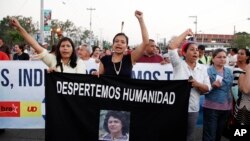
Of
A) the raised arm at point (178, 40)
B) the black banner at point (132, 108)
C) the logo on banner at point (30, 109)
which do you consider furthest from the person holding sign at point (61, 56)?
the logo on banner at point (30, 109)

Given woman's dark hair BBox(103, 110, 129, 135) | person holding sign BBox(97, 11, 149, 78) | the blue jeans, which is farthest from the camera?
the blue jeans

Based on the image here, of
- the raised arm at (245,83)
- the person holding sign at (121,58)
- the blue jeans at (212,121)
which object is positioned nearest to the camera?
the raised arm at (245,83)

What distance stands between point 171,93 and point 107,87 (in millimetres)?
751

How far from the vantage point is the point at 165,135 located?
4.39 m

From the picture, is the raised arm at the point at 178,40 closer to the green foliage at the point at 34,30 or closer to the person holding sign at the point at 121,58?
the person holding sign at the point at 121,58

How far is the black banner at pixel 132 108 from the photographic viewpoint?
4.38m

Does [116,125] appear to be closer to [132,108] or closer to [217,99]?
[132,108]

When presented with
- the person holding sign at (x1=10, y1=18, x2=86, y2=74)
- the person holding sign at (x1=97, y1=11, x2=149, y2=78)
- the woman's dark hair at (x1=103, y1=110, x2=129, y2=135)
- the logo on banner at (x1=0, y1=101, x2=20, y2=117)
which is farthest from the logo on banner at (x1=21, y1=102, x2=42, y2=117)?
the woman's dark hair at (x1=103, y1=110, x2=129, y2=135)

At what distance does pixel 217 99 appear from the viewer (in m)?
5.11

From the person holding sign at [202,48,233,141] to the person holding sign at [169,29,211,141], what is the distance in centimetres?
34

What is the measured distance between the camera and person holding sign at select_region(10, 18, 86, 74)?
473 cm

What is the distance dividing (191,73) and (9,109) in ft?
11.8

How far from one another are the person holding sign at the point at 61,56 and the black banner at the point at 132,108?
1.19 feet

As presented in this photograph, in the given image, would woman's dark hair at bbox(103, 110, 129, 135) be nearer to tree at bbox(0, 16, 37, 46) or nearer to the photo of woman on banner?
the photo of woman on banner
